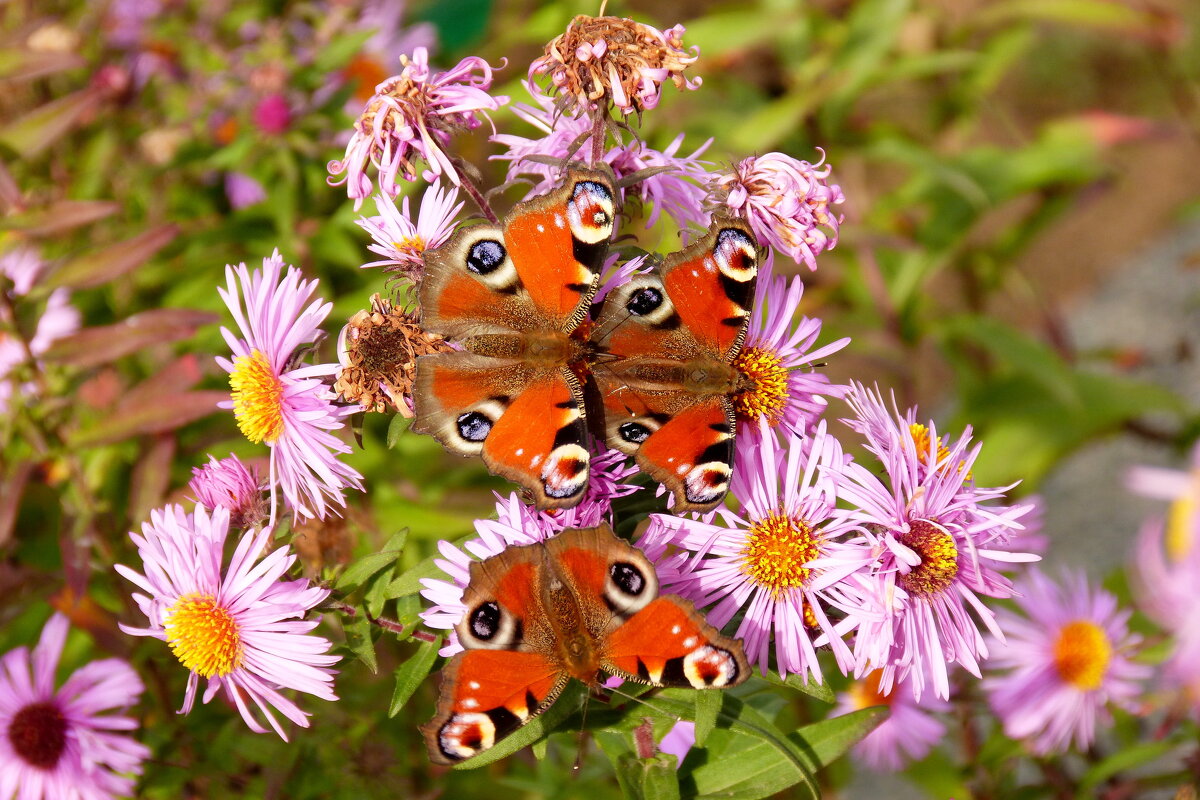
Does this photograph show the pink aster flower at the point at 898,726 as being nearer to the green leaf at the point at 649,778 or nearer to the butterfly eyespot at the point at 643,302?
the green leaf at the point at 649,778

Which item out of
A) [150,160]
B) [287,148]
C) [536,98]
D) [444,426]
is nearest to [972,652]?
[444,426]

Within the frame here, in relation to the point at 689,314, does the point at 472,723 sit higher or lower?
lower

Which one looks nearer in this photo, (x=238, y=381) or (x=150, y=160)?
(x=238, y=381)

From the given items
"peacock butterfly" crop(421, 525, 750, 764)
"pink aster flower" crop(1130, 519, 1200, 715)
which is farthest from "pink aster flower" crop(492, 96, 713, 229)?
"pink aster flower" crop(1130, 519, 1200, 715)

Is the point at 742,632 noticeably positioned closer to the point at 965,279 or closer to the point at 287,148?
the point at 287,148

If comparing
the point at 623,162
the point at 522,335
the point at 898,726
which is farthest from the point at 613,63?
the point at 898,726

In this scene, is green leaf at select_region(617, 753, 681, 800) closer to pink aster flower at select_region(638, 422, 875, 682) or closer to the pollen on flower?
pink aster flower at select_region(638, 422, 875, 682)

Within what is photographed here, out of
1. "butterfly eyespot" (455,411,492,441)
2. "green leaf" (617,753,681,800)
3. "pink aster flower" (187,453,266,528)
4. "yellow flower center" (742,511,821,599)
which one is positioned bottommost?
"green leaf" (617,753,681,800)
